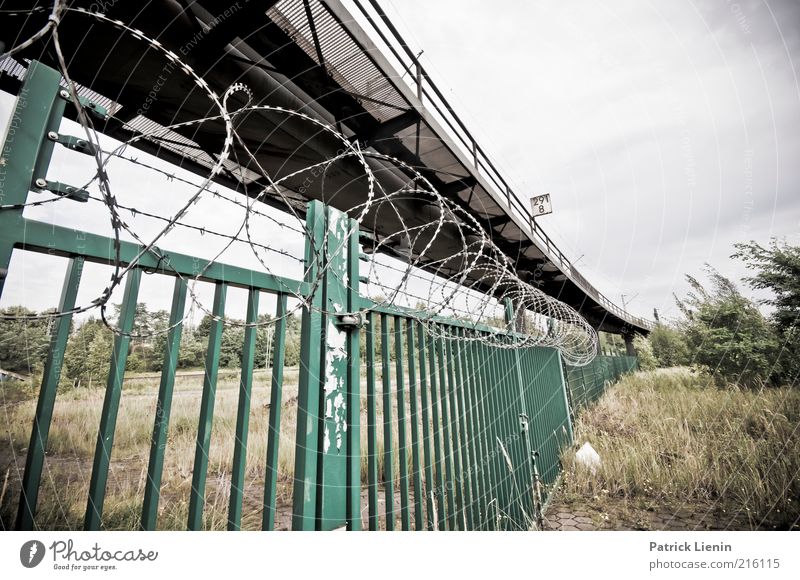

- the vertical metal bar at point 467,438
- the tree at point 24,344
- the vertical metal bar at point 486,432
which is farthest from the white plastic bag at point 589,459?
the tree at point 24,344

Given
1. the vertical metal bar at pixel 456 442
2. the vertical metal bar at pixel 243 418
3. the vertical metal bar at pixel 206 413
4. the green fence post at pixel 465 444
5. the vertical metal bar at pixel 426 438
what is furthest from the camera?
the green fence post at pixel 465 444

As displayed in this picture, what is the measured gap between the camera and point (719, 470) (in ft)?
15.3

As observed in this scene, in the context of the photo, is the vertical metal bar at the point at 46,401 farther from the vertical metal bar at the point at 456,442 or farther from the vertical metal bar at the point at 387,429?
the vertical metal bar at the point at 456,442

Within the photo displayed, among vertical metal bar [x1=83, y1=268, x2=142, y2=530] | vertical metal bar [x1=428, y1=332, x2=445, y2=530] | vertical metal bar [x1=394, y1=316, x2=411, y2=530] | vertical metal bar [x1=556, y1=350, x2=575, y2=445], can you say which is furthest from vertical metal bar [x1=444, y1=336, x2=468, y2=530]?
vertical metal bar [x1=556, y1=350, x2=575, y2=445]

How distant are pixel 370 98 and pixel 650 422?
8043 mm

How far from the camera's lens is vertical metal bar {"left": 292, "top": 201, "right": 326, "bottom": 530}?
1.54 m

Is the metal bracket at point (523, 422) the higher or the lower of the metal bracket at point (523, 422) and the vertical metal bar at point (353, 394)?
the lower

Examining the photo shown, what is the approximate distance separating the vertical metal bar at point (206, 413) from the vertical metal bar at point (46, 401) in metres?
0.40

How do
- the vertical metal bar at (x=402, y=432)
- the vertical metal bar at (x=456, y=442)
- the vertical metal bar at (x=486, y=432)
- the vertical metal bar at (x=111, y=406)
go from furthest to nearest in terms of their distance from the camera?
1. the vertical metal bar at (x=486, y=432)
2. the vertical metal bar at (x=456, y=442)
3. the vertical metal bar at (x=402, y=432)
4. the vertical metal bar at (x=111, y=406)

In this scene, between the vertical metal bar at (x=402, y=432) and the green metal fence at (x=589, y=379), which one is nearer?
the vertical metal bar at (x=402, y=432)

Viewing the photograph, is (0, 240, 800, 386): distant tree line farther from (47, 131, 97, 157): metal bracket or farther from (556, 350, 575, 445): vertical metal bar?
(556, 350, 575, 445): vertical metal bar

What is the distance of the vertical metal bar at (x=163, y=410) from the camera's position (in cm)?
108

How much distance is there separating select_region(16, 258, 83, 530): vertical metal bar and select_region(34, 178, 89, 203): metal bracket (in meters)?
0.19
